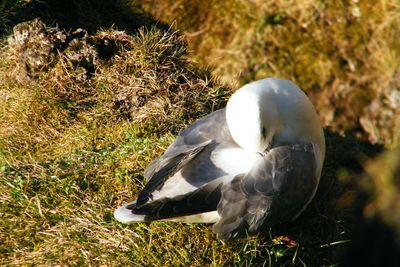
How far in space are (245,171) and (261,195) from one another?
15 centimetres

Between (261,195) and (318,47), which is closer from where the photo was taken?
(261,195)

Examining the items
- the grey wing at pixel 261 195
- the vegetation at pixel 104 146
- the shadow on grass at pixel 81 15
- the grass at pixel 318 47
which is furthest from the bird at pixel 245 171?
the grass at pixel 318 47

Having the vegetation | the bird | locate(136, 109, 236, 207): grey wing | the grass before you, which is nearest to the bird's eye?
the bird

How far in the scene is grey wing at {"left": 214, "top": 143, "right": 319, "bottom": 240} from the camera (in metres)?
2.27

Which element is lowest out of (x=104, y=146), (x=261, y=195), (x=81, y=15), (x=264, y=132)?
(x=104, y=146)

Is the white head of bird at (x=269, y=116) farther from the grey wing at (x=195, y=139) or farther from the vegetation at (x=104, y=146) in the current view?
the vegetation at (x=104, y=146)

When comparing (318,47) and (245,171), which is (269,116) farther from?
(318,47)

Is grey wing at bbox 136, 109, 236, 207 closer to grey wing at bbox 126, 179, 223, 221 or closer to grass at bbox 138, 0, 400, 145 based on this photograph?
grey wing at bbox 126, 179, 223, 221

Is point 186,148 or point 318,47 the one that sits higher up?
point 186,148

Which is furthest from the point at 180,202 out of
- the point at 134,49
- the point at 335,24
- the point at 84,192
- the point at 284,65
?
the point at 335,24

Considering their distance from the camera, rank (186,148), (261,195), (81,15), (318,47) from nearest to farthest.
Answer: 1. (261,195)
2. (186,148)
3. (81,15)
4. (318,47)

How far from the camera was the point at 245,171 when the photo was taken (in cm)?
235

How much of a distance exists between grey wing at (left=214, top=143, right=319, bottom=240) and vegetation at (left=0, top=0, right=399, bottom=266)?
0.18 m

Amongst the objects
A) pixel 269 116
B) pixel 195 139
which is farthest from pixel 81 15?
pixel 269 116
